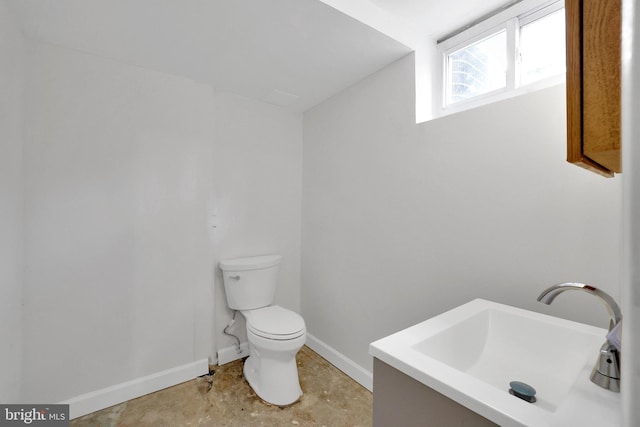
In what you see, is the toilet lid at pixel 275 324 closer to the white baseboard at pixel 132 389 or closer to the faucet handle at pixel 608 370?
the white baseboard at pixel 132 389

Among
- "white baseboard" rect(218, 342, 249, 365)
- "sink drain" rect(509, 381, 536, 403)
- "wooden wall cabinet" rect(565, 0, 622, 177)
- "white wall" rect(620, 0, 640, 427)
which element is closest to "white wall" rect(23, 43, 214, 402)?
"white baseboard" rect(218, 342, 249, 365)

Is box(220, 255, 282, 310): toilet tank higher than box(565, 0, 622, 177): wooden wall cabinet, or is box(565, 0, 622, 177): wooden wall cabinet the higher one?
box(565, 0, 622, 177): wooden wall cabinet

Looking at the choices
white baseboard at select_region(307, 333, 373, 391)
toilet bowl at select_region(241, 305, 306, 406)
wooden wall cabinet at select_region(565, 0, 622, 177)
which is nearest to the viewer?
wooden wall cabinet at select_region(565, 0, 622, 177)

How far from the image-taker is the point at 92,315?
1.66 metres

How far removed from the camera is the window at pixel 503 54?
4.23 ft

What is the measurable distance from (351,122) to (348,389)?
5.70 ft

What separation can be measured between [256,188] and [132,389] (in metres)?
1.51

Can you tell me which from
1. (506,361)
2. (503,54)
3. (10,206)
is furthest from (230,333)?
(503,54)

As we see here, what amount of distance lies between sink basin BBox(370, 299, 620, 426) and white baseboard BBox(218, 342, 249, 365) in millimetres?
1713

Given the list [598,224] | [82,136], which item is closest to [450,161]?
[598,224]

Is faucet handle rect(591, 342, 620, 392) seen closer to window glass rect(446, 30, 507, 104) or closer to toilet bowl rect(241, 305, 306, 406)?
window glass rect(446, 30, 507, 104)

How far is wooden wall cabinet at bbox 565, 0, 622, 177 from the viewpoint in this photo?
52 cm

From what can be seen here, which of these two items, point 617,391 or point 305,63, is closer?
point 617,391

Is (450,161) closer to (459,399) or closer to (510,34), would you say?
(510,34)
